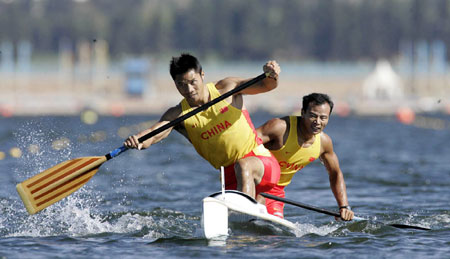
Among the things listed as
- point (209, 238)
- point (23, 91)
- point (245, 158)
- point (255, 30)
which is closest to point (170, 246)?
point (209, 238)

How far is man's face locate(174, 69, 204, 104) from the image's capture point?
→ 8.38 meters

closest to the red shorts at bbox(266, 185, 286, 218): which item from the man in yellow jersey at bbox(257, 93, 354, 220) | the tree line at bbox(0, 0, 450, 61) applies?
the man in yellow jersey at bbox(257, 93, 354, 220)

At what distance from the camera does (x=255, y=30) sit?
381ft

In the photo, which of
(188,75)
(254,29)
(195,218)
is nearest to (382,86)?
(254,29)

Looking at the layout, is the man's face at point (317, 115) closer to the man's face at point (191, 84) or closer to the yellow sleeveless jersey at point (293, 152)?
the yellow sleeveless jersey at point (293, 152)

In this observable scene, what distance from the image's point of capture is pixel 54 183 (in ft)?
31.2

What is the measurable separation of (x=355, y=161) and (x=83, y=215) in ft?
43.3

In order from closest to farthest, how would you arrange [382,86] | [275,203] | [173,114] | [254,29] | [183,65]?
1. [183,65]
2. [173,114]
3. [275,203]
4. [382,86]
5. [254,29]

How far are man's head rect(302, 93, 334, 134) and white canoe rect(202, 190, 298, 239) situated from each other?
3.59ft

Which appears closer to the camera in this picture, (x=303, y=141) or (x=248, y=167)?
(x=248, y=167)

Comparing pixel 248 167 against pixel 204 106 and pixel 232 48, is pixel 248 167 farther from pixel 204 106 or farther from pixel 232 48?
pixel 232 48

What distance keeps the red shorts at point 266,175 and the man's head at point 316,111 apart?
579 mm

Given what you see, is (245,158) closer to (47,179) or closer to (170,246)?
(170,246)

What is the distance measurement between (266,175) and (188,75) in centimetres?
152
